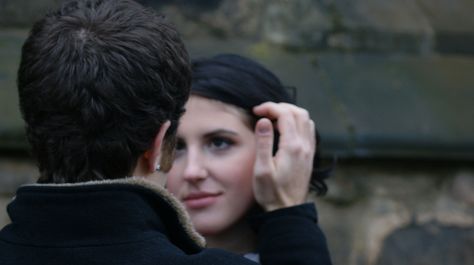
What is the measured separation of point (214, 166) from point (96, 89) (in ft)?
3.04

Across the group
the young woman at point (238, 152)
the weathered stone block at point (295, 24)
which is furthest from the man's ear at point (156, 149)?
the weathered stone block at point (295, 24)

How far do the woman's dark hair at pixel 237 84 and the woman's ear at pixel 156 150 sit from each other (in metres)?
0.82

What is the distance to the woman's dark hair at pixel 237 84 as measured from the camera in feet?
7.48

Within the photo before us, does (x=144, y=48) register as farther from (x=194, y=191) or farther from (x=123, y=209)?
(x=194, y=191)

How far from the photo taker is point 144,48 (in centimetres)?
139

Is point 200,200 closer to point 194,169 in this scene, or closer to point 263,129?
point 194,169

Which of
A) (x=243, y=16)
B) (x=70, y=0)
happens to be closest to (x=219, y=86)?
(x=70, y=0)

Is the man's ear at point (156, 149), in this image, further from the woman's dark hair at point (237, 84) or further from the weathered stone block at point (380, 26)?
the weathered stone block at point (380, 26)

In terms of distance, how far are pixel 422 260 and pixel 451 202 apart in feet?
0.72

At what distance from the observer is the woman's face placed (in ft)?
7.36

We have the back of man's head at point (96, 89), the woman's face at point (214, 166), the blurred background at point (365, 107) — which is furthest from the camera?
the blurred background at point (365, 107)

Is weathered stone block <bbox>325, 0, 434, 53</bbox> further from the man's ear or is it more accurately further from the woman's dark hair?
the man's ear

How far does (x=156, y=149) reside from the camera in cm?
144

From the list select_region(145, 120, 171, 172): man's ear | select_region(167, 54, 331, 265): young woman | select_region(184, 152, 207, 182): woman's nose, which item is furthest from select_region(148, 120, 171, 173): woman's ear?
select_region(184, 152, 207, 182): woman's nose
